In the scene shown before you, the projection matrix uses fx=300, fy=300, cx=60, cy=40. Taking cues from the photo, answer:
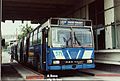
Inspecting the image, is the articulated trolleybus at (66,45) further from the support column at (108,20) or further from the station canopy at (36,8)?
the station canopy at (36,8)

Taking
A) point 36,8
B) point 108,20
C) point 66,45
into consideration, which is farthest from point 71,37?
point 36,8

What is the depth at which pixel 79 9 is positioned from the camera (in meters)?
27.7

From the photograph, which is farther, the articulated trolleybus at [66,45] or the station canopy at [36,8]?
the station canopy at [36,8]

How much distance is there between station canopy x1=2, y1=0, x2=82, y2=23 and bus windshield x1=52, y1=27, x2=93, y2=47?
1059cm

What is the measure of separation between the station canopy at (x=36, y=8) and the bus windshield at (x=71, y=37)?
10.6 metres

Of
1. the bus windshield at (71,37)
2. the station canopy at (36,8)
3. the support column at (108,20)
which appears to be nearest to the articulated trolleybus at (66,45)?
the bus windshield at (71,37)

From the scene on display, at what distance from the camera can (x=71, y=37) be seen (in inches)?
664

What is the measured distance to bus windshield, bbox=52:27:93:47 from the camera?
16.5 metres

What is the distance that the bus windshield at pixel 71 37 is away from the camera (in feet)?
54.1

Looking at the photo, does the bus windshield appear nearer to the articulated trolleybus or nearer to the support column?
the articulated trolleybus

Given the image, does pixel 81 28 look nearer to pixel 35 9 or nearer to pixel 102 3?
pixel 102 3

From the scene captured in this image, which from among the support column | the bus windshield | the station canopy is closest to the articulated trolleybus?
the bus windshield

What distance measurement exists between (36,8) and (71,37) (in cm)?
1636

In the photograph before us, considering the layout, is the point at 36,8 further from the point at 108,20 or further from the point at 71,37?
the point at 71,37
